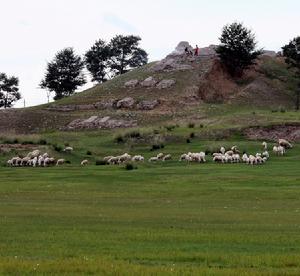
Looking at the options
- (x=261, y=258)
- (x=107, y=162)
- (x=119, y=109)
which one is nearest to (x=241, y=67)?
(x=119, y=109)

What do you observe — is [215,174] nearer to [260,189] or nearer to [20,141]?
[260,189]

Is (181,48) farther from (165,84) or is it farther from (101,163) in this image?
(101,163)

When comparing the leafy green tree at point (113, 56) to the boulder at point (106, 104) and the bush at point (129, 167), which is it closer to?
the boulder at point (106, 104)

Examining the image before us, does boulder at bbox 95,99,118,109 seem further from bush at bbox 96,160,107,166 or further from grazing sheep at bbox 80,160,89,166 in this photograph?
bush at bbox 96,160,107,166

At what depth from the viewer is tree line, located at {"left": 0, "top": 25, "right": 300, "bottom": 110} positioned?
318ft

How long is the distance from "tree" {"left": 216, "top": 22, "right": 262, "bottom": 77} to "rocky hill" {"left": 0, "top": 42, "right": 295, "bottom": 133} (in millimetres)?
2041

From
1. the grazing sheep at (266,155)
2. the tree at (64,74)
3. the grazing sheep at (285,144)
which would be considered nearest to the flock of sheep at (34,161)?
the grazing sheep at (266,155)

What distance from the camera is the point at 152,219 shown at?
24.8m

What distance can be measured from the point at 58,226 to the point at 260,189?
17.9 meters

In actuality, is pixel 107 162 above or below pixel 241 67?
below

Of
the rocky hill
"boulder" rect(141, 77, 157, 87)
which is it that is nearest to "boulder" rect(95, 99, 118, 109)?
the rocky hill

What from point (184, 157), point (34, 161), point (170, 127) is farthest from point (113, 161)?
point (170, 127)

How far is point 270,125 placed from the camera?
69562 millimetres

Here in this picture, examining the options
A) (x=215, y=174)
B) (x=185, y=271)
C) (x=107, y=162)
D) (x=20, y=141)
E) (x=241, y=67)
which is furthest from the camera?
(x=241, y=67)
